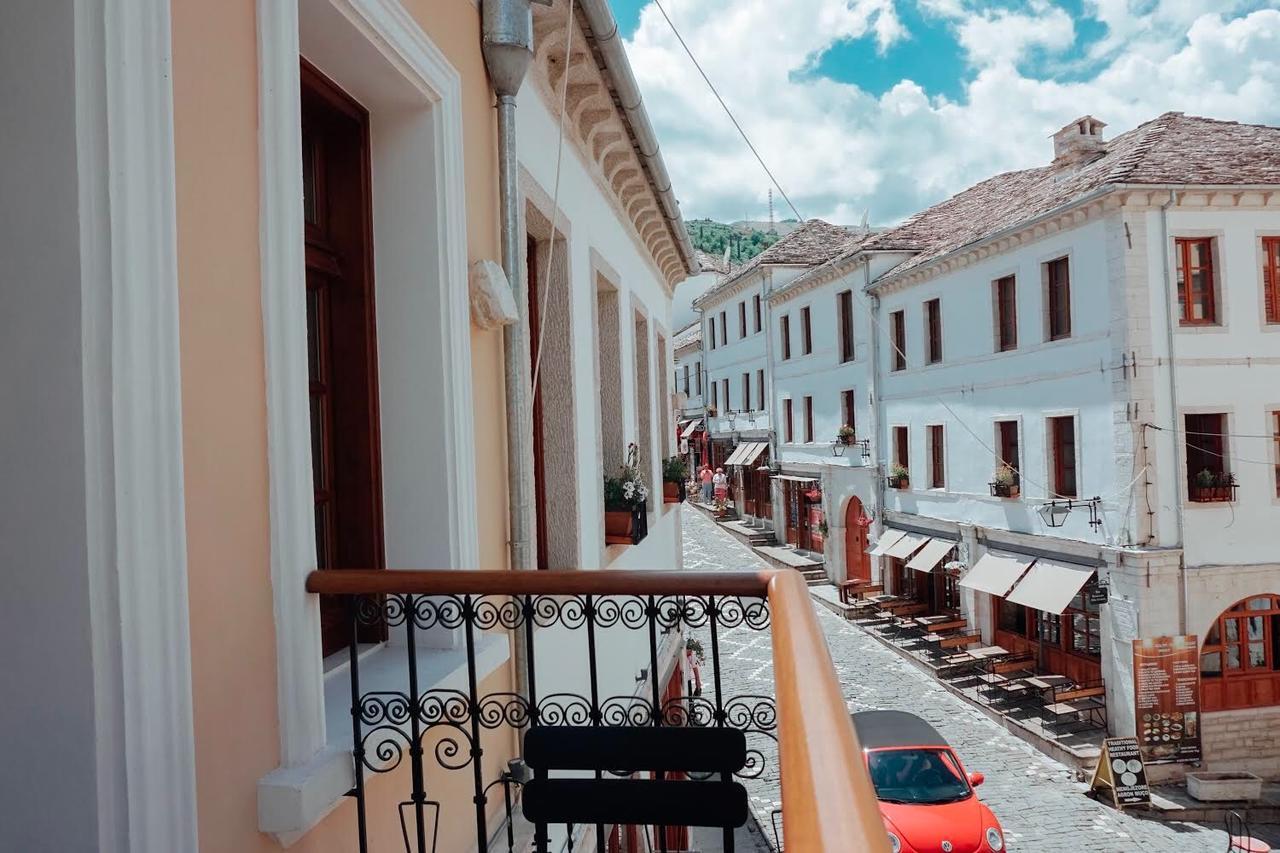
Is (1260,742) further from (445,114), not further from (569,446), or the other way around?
(445,114)

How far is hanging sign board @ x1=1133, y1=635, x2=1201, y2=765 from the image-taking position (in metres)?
14.2

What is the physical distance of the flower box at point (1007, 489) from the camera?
17.6 meters

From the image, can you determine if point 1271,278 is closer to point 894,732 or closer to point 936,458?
point 936,458

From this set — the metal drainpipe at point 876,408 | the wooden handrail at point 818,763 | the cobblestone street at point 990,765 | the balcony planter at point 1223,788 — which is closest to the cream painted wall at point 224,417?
the wooden handrail at point 818,763

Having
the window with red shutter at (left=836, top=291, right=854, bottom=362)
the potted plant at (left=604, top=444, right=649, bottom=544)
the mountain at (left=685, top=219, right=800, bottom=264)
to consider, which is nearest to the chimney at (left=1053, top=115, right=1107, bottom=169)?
the window with red shutter at (left=836, top=291, right=854, bottom=362)

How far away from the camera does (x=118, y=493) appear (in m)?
1.72

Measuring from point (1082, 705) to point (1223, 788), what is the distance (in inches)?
98.3

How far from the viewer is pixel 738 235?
324 ft

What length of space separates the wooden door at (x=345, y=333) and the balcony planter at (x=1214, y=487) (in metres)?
15.0

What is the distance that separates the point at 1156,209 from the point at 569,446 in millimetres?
13144

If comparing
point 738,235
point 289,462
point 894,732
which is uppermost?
point 738,235

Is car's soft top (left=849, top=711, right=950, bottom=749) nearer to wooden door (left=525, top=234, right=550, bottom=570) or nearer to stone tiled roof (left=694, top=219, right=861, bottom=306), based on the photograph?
wooden door (left=525, top=234, right=550, bottom=570)

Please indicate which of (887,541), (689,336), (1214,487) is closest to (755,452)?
(887,541)

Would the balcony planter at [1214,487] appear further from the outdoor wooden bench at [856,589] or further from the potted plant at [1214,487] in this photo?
the outdoor wooden bench at [856,589]
